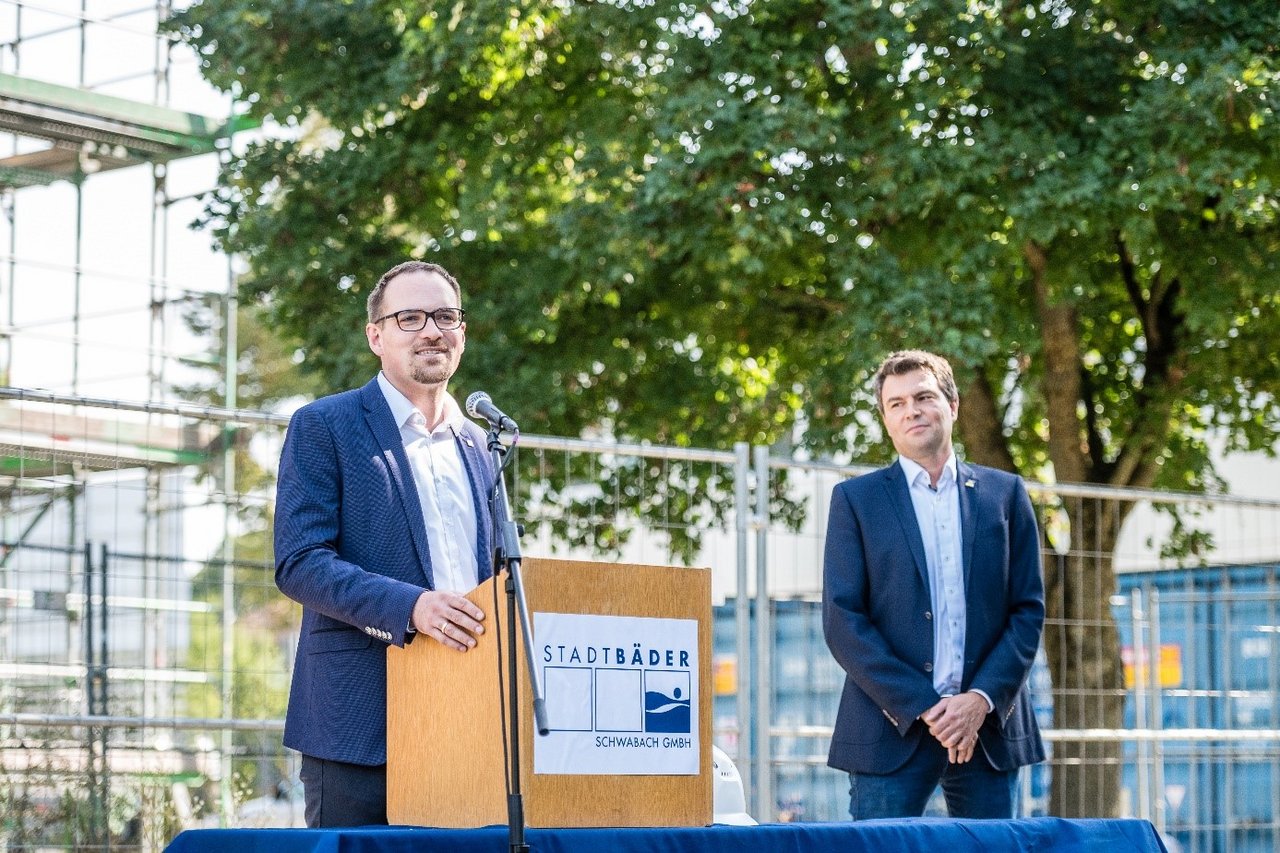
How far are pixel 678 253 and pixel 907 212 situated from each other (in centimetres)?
161

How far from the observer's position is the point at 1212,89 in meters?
10.2

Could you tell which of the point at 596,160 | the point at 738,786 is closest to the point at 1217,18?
the point at 596,160

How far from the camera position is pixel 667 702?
10.8 feet

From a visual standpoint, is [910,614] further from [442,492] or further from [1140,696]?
[1140,696]

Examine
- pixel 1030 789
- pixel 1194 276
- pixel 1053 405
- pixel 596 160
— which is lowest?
pixel 1030 789

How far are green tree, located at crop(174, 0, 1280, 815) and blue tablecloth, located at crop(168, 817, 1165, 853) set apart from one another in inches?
216

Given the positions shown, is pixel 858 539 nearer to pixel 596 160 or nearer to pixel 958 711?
pixel 958 711

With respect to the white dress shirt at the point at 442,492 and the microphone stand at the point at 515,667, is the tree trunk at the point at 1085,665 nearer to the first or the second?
the white dress shirt at the point at 442,492

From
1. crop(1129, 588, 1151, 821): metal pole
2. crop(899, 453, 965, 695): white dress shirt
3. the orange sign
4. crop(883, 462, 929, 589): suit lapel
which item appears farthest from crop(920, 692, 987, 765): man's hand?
the orange sign

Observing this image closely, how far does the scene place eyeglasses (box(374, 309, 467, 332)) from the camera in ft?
12.4

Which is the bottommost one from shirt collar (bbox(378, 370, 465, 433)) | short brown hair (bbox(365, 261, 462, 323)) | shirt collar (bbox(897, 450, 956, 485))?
shirt collar (bbox(897, 450, 956, 485))

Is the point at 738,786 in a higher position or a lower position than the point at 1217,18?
lower

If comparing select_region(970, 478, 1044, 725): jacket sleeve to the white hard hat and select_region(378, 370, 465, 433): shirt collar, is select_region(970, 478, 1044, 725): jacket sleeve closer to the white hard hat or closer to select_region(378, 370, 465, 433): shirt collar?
the white hard hat

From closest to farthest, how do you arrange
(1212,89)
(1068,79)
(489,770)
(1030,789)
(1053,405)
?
1. (489,770)
2. (1030,789)
3. (1212,89)
4. (1068,79)
5. (1053,405)
